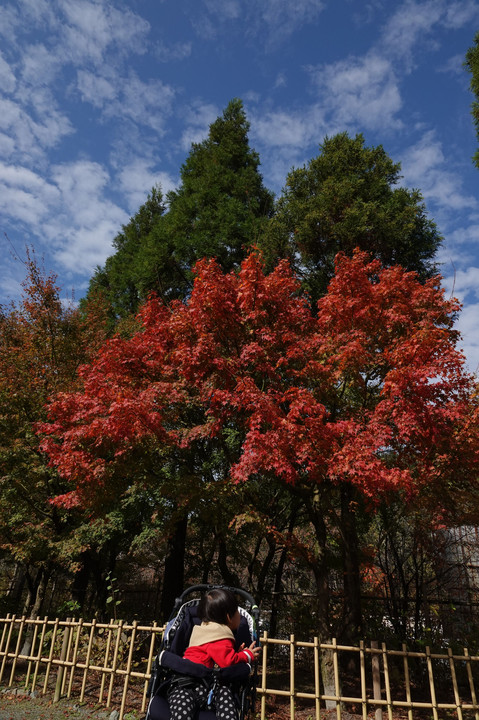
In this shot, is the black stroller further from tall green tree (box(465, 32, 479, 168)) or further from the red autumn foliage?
tall green tree (box(465, 32, 479, 168))

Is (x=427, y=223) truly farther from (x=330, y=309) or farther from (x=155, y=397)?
(x=155, y=397)

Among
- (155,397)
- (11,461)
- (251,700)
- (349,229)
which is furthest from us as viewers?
(349,229)

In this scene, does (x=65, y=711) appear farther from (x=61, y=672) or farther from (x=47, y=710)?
(x=61, y=672)

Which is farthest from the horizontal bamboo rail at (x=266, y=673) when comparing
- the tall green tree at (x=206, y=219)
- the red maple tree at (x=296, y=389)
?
the tall green tree at (x=206, y=219)

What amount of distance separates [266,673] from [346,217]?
9.88 meters

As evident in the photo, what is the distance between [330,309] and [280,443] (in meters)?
2.95

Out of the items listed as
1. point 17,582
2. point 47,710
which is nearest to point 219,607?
point 47,710

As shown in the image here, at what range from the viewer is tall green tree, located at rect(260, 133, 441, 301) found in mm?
11094

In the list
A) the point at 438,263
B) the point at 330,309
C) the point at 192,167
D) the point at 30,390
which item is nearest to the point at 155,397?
the point at 330,309

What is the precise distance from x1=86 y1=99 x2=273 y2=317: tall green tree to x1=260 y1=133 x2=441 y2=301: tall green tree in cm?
140

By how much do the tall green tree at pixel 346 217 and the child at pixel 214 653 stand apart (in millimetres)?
9218

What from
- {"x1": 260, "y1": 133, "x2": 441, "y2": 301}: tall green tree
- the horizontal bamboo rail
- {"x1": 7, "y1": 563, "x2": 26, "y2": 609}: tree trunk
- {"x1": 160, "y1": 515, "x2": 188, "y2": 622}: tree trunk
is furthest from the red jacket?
{"x1": 7, "y1": 563, "x2": 26, "y2": 609}: tree trunk

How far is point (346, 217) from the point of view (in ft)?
36.6

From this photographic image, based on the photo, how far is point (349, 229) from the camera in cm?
1108
